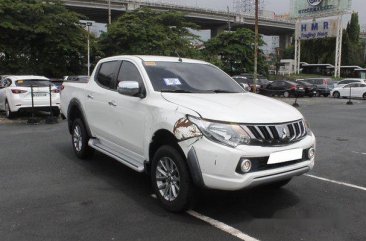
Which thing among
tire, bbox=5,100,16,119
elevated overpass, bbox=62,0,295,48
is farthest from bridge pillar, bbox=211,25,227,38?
tire, bbox=5,100,16,119

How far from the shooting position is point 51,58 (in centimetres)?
3866

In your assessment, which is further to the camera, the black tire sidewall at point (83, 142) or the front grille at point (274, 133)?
the black tire sidewall at point (83, 142)

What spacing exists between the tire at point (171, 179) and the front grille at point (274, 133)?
815 mm

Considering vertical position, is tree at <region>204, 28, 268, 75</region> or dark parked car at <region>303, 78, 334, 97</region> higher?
tree at <region>204, 28, 268, 75</region>

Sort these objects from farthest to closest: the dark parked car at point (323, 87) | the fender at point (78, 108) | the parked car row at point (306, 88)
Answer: the dark parked car at point (323, 87), the parked car row at point (306, 88), the fender at point (78, 108)

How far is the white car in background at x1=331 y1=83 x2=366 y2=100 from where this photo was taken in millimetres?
33938

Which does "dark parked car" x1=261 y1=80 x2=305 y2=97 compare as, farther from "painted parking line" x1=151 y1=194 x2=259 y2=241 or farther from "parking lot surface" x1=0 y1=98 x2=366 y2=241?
"painted parking line" x1=151 y1=194 x2=259 y2=241

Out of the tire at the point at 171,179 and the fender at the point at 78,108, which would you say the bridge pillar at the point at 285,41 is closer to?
the fender at the point at 78,108

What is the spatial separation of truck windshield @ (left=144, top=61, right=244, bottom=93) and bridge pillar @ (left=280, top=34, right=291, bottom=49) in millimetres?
107427

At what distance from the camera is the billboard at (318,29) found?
5894 cm

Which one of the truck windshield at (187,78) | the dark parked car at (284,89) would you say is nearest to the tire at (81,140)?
the truck windshield at (187,78)

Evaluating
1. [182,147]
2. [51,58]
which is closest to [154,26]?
[51,58]

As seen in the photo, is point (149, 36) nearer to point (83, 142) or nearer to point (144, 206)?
point (83, 142)

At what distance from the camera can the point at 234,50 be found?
4809 centimetres
